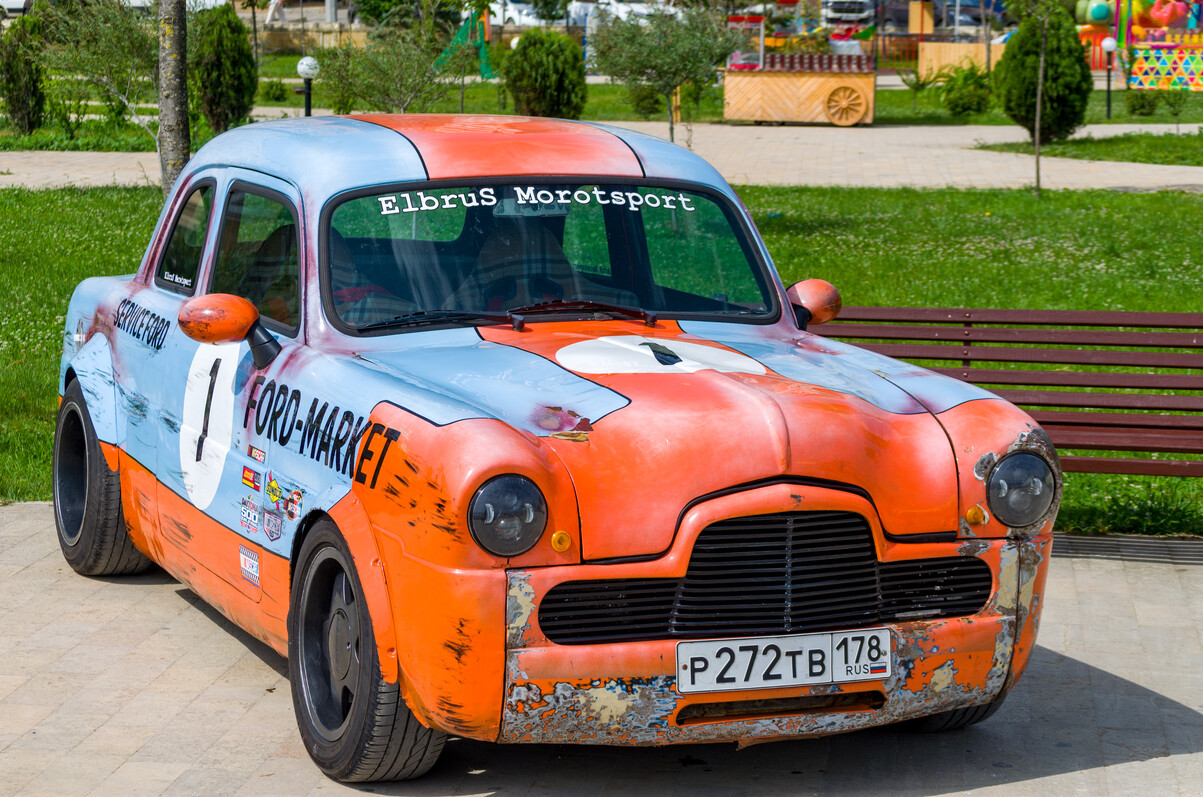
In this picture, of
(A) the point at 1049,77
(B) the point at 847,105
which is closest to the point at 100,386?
(A) the point at 1049,77

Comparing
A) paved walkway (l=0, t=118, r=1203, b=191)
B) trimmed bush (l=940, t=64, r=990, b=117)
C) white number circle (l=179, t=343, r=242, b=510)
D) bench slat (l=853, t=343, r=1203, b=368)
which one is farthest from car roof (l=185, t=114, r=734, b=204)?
trimmed bush (l=940, t=64, r=990, b=117)

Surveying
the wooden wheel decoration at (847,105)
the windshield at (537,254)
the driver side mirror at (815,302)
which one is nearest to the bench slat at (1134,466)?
the driver side mirror at (815,302)

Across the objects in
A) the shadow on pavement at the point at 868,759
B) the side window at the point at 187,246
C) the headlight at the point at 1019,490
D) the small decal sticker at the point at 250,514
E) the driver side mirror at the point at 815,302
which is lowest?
the shadow on pavement at the point at 868,759

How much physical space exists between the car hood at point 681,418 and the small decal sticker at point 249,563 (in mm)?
717

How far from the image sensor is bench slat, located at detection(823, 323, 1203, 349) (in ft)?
23.4

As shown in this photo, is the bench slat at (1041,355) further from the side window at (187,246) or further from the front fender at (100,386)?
the front fender at (100,386)

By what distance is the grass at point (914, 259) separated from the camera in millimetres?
8258

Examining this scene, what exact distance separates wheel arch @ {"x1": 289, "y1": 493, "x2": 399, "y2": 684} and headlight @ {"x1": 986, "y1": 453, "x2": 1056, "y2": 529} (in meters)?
1.63

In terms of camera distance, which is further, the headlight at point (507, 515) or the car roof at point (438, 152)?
the car roof at point (438, 152)

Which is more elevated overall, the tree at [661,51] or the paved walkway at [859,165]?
the tree at [661,51]

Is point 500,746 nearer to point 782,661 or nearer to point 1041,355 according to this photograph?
point 782,661

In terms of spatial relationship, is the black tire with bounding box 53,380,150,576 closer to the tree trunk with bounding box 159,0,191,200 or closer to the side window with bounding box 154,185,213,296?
the side window with bounding box 154,185,213,296

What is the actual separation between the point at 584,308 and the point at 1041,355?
3184 mm

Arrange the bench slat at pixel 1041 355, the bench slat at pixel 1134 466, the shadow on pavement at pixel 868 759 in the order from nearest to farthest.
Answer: the shadow on pavement at pixel 868 759 < the bench slat at pixel 1134 466 < the bench slat at pixel 1041 355
